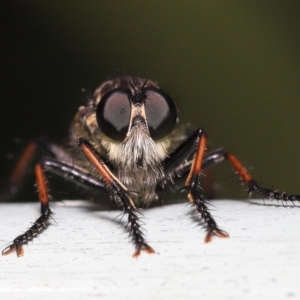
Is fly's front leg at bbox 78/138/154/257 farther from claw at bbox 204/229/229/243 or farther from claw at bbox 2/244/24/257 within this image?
claw at bbox 2/244/24/257

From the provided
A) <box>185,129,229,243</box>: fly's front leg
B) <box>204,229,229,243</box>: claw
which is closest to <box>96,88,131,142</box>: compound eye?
<box>185,129,229,243</box>: fly's front leg

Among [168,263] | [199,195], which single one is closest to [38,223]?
[199,195]

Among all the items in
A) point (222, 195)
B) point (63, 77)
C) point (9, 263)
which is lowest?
point (222, 195)

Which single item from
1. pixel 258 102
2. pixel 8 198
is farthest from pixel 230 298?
pixel 8 198

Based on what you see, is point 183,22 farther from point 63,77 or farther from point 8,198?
point 8,198

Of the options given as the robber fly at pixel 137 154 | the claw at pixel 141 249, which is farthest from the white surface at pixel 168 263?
the robber fly at pixel 137 154

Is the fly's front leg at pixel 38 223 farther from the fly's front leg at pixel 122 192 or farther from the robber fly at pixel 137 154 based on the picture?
the fly's front leg at pixel 122 192
